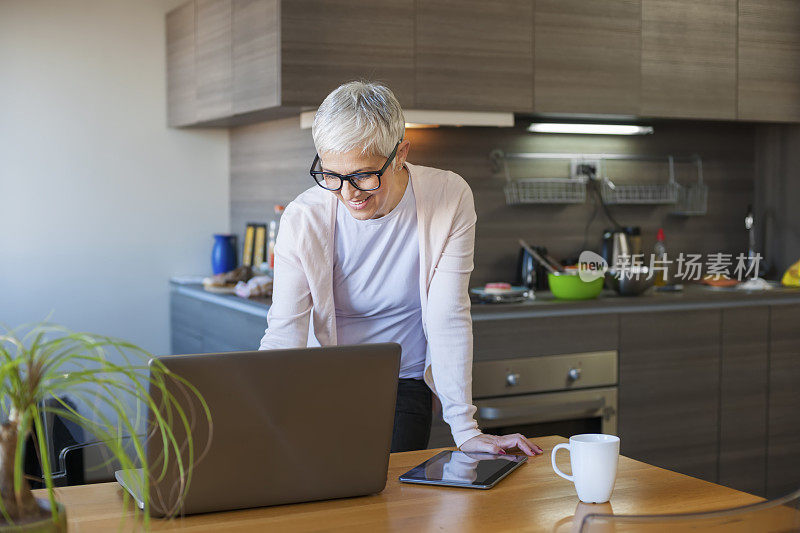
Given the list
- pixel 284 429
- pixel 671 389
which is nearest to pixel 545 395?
pixel 671 389

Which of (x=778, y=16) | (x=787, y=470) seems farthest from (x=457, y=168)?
(x=787, y=470)

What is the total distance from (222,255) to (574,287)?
5.59ft

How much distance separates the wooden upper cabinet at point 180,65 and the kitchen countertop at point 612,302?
0.82 m

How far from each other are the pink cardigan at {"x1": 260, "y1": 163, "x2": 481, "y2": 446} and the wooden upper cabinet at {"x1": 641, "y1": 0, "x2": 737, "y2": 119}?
2.13 m

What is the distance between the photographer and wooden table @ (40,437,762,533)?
4.37ft

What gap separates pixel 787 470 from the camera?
12.9 ft

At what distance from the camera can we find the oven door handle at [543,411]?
3252 mm

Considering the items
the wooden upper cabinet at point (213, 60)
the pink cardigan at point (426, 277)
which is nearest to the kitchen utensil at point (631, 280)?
the wooden upper cabinet at point (213, 60)

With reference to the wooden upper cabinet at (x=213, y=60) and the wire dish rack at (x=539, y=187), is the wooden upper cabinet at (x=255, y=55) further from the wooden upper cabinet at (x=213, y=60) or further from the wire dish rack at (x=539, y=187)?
the wire dish rack at (x=539, y=187)

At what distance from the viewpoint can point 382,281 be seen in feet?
6.93

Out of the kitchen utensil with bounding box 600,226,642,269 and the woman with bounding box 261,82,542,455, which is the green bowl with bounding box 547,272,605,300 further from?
the woman with bounding box 261,82,542,455

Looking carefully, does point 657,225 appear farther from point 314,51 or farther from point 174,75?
point 174,75

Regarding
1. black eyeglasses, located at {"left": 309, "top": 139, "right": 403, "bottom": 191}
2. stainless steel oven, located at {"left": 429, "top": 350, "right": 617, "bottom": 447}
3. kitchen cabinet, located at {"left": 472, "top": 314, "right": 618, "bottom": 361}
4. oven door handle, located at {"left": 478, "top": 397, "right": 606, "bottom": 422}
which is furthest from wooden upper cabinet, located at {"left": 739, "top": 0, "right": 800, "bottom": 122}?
black eyeglasses, located at {"left": 309, "top": 139, "right": 403, "bottom": 191}

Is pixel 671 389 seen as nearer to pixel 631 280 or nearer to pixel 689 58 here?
pixel 631 280
